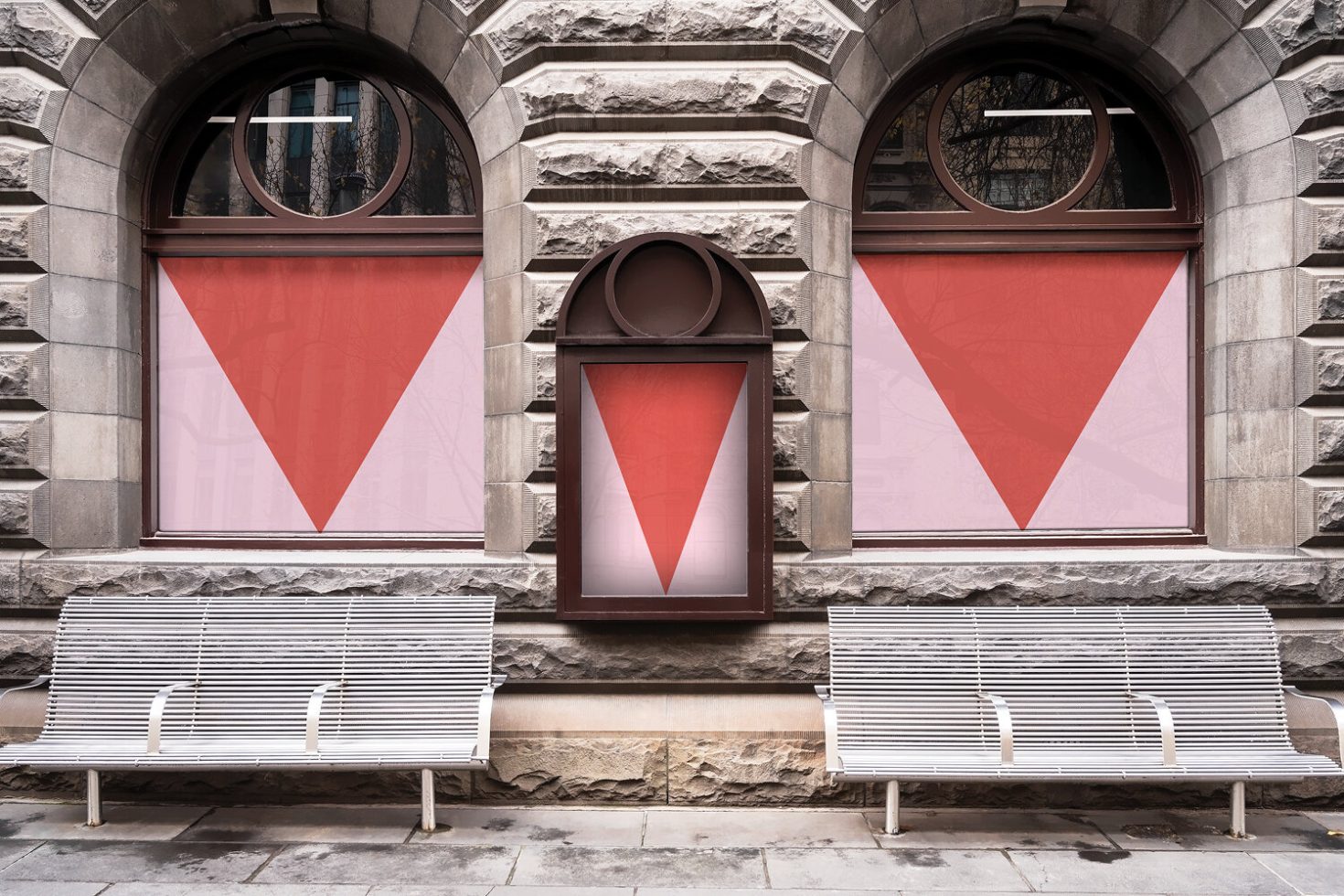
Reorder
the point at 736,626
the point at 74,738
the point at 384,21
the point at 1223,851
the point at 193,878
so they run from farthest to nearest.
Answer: the point at 384,21
the point at 736,626
the point at 74,738
the point at 1223,851
the point at 193,878

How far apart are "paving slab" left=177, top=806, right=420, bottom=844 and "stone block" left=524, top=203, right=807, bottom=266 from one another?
11.8 feet

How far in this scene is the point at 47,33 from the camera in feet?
19.4

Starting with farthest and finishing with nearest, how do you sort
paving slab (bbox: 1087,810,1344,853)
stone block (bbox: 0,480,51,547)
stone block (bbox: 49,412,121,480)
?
stone block (bbox: 49,412,121,480) < stone block (bbox: 0,480,51,547) < paving slab (bbox: 1087,810,1344,853)

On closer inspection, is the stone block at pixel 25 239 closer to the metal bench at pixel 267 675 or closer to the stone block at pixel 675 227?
the metal bench at pixel 267 675

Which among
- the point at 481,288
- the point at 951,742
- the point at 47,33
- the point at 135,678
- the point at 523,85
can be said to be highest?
Answer: the point at 47,33

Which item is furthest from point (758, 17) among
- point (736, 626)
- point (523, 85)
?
point (736, 626)

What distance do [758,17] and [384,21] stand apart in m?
2.54

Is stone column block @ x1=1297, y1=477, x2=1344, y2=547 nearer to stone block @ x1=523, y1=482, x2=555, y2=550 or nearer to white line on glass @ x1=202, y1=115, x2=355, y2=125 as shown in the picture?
stone block @ x1=523, y1=482, x2=555, y2=550

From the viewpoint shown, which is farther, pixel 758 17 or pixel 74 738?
pixel 758 17

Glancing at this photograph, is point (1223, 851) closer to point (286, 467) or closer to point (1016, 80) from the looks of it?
point (1016, 80)

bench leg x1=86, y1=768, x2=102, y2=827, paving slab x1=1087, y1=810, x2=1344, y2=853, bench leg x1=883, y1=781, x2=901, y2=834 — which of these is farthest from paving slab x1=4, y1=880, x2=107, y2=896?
paving slab x1=1087, y1=810, x2=1344, y2=853

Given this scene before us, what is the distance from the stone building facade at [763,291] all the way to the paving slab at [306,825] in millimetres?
182

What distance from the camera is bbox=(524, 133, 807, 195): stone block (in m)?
5.81

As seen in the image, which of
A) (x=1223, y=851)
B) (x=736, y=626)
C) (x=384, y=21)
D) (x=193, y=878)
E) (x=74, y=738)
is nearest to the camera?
(x=193, y=878)
